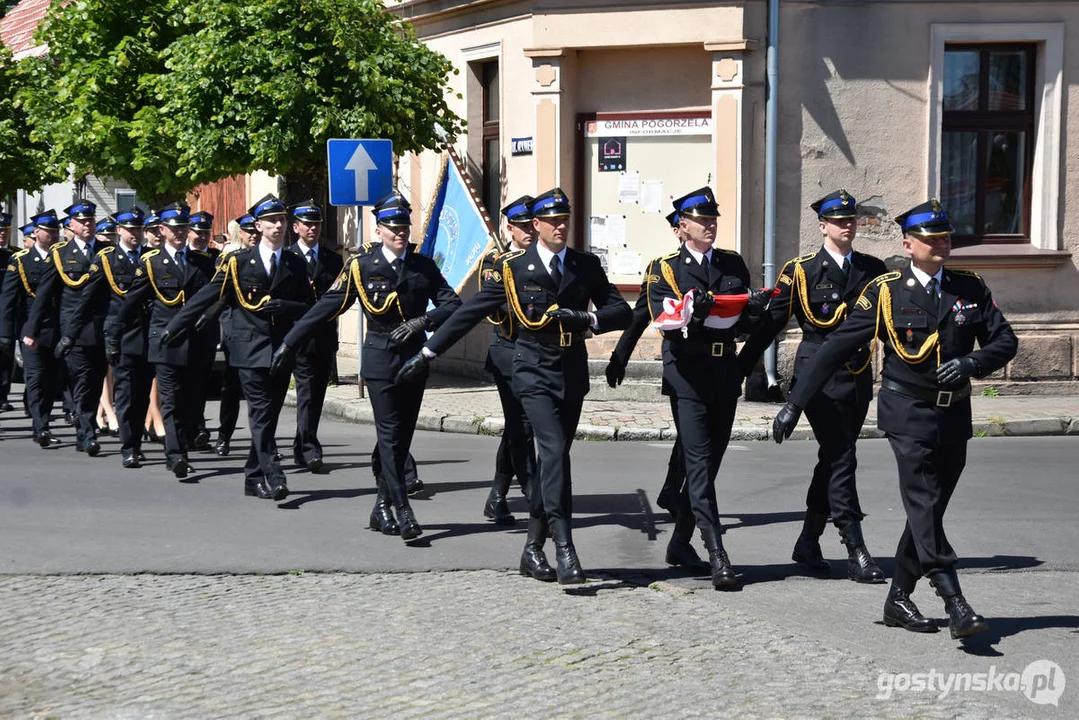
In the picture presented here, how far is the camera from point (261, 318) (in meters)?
10.2

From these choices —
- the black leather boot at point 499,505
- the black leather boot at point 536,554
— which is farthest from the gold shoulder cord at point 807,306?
the black leather boot at point 499,505

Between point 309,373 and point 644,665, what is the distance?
20.2 ft

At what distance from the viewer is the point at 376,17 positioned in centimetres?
1717

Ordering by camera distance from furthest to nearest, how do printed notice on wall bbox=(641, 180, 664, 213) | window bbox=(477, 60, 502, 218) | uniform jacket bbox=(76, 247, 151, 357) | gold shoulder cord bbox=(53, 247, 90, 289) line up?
window bbox=(477, 60, 502, 218) < printed notice on wall bbox=(641, 180, 664, 213) < gold shoulder cord bbox=(53, 247, 90, 289) < uniform jacket bbox=(76, 247, 151, 357)

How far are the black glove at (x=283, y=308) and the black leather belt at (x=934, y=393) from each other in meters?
4.95

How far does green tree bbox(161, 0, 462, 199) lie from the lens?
1634cm

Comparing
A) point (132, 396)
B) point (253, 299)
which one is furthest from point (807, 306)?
point (132, 396)

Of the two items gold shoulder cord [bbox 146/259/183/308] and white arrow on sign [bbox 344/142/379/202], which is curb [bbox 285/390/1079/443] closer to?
white arrow on sign [bbox 344/142/379/202]

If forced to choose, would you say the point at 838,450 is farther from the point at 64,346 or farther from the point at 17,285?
the point at 17,285

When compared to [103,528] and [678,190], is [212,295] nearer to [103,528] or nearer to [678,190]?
[103,528]

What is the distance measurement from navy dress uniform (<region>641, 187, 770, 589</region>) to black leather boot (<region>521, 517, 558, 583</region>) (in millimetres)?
774

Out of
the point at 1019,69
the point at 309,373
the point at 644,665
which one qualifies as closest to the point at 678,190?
the point at 1019,69

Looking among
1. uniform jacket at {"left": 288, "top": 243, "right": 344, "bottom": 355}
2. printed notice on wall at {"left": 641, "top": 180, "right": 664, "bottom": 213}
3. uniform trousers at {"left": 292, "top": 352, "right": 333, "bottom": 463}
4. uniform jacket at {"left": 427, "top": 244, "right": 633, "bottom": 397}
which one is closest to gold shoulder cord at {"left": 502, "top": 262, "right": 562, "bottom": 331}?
uniform jacket at {"left": 427, "top": 244, "right": 633, "bottom": 397}

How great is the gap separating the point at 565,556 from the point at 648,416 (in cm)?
701
